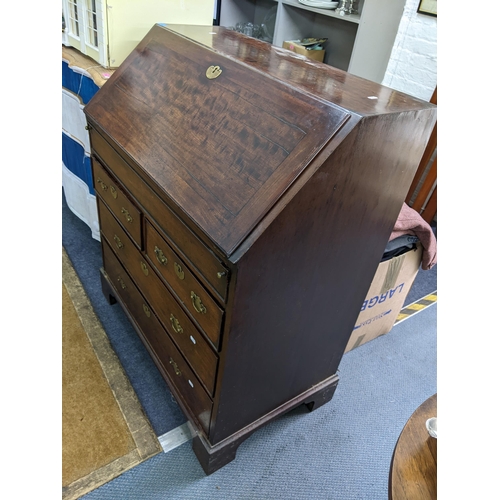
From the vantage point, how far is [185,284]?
3.40ft

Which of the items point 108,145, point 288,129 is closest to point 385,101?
point 288,129

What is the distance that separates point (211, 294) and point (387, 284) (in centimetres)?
94

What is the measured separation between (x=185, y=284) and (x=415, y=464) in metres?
0.65

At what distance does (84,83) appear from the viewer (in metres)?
1.65

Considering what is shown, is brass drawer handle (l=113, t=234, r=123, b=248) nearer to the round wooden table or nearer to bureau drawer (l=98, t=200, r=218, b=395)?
bureau drawer (l=98, t=200, r=218, b=395)

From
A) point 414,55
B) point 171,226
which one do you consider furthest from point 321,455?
point 414,55

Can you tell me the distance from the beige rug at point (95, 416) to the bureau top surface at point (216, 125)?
0.89m

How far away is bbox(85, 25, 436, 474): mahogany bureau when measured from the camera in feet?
2.65

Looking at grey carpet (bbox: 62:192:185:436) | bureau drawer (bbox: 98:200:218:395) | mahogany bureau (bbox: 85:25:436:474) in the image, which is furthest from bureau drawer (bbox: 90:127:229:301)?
grey carpet (bbox: 62:192:185:436)

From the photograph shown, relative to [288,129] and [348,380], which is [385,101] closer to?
[288,129]

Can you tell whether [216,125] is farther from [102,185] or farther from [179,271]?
[102,185]

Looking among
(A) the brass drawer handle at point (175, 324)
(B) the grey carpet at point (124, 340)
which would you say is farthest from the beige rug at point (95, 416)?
(A) the brass drawer handle at point (175, 324)

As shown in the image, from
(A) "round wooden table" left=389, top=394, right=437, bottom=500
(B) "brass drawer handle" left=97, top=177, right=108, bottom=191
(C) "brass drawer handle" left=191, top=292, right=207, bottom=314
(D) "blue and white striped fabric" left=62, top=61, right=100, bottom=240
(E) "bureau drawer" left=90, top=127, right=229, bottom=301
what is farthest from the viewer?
(D) "blue and white striped fabric" left=62, top=61, right=100, bottom=240

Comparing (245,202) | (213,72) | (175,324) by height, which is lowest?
(175,324)
